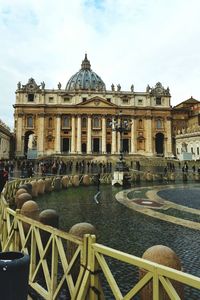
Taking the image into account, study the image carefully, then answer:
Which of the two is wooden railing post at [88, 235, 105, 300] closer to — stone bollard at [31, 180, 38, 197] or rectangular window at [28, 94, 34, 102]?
stone bollard at [31, 180, 38, 197]

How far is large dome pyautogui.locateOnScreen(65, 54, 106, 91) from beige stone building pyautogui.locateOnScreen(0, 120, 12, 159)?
30952mm

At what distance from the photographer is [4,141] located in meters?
70.6

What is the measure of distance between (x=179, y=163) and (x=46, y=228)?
168 feet

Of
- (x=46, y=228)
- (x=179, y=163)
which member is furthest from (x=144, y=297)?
(x=179, y=163)

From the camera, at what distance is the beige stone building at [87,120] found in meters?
→ 76.8

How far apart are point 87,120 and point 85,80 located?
28.9m

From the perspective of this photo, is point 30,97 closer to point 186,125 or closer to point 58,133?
point 58,133

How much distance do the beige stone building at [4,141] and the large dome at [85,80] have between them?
1219 inches

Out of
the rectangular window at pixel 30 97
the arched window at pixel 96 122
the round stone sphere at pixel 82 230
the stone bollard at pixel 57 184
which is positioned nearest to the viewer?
the round stone sphere at pixel 82 230

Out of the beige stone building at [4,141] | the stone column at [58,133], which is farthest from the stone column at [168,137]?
the beige stone building at [4,141]

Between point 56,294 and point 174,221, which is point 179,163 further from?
point 56,294

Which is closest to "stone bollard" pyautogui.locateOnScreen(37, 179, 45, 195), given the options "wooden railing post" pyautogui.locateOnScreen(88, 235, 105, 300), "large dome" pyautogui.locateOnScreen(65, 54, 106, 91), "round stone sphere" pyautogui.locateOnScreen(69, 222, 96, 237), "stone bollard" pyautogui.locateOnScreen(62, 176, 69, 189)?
"stone bollard" pyautogui.locateOnScreen(62, 176, 69, 189)

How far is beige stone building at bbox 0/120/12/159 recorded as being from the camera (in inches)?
2608

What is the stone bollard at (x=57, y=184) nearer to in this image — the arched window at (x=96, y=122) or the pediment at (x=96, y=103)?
the pediment at (x=96, y=103)
